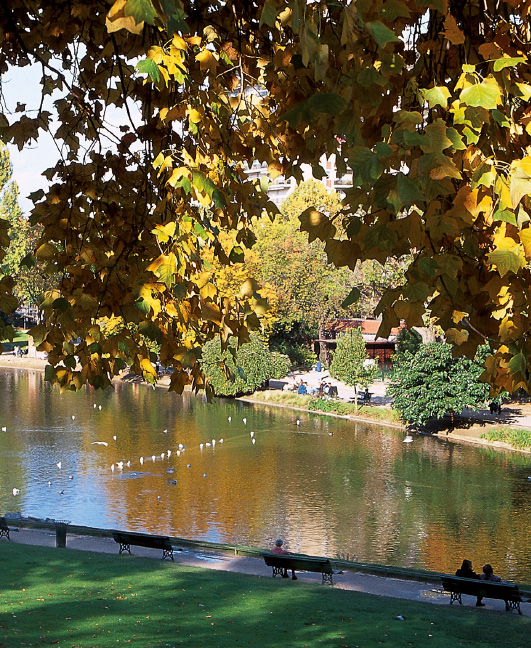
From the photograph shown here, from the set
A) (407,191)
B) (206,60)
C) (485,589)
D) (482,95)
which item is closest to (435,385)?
(485,589)

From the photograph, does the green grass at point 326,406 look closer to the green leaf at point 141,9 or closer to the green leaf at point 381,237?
the green leaf at point 381,237

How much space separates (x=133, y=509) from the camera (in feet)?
74.3

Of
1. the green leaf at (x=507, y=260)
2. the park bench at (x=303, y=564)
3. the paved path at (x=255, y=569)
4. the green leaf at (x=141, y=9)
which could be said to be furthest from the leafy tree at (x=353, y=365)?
the green leaf at (x=141, y=9)

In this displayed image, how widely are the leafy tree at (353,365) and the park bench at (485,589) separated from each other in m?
26.6

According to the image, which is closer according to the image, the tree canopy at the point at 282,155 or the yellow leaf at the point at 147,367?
the tree canopy at the point at 282,155

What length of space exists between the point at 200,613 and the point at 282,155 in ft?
21.1

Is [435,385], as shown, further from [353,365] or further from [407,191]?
[407,191]

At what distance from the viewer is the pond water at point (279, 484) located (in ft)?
66.9

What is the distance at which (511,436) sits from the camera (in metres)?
31.6

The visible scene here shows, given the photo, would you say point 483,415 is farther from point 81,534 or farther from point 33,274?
point 33,274

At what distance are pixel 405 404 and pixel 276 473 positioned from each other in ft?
29.5

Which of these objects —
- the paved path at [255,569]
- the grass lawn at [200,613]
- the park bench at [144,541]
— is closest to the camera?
the grass lawn at [200,613]

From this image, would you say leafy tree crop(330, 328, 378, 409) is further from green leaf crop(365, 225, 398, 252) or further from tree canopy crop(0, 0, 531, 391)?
green leaf crop(365, 225, 398, 252)

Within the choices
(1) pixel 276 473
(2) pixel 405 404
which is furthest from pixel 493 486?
(2) pixel 405 404
